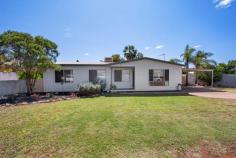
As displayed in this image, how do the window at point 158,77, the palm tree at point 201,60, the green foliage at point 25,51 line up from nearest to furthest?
the green foliage at point 25,51 < the window at point 158,77 < the palm tree at point 201,60

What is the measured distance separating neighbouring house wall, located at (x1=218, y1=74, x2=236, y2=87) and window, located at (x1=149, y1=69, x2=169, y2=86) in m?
13.2

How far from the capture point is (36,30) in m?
19.1

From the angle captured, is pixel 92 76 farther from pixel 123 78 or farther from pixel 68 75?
pixel 123 78

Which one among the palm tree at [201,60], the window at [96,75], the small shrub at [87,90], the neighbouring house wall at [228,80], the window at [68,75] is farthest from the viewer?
the palm tree at [201,60]

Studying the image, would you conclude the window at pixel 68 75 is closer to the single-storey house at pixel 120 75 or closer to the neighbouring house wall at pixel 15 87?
the single-storey house at pixel 120 75

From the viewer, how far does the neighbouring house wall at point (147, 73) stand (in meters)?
20.2

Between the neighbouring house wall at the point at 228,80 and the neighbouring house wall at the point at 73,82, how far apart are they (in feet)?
62.0

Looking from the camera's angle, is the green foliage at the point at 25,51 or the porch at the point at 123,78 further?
the porch at the point at 123,78

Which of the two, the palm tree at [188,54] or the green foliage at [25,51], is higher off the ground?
the palm tree at [188,54]

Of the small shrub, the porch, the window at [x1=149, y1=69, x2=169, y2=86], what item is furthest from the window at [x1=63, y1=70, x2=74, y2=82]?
the window at [x1=149, y1=69, x2=169, y2=86]

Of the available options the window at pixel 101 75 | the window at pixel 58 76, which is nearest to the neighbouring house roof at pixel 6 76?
the window at pixel 58 76

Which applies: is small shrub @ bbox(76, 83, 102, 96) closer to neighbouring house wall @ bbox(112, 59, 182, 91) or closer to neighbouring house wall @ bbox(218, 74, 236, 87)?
neighbouring house wall @ bbox(112, 59, 182, 91)

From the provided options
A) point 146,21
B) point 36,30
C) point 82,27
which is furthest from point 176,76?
point 36,30

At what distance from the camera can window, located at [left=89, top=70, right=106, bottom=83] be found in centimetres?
1988
